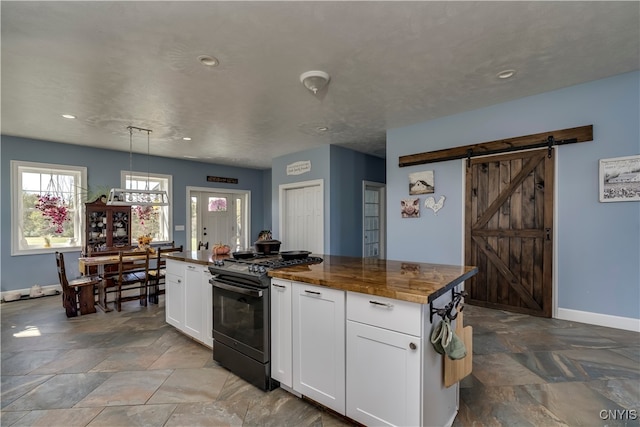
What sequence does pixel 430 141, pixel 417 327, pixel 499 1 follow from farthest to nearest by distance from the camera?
pixel 430 141 → pixel 499 1 → pixel 417 327

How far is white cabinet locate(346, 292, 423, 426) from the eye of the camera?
140cm

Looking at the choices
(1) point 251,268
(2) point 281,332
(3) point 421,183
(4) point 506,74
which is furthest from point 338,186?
(2) point 281,332

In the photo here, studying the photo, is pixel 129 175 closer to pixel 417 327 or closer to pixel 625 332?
pixel 417 327

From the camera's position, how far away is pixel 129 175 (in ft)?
19.5

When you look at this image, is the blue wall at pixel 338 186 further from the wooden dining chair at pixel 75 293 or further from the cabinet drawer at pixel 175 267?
the wooden dining chair at pixel 75 293

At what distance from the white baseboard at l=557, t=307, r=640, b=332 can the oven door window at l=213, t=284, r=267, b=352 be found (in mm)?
3311

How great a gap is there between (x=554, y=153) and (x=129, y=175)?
23.1 feet

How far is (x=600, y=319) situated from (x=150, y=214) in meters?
7.45

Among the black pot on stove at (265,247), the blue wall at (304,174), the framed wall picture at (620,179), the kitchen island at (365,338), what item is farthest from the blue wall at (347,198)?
the framed wall picture at (620,179)

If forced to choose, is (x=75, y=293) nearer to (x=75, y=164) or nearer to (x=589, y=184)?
(x=75, y=164)

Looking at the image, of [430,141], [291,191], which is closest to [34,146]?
[291,191]

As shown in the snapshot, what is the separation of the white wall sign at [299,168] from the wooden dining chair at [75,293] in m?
3.70

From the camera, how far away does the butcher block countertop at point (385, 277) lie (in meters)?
1.42

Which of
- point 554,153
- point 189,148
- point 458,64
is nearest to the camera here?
point 458,64
